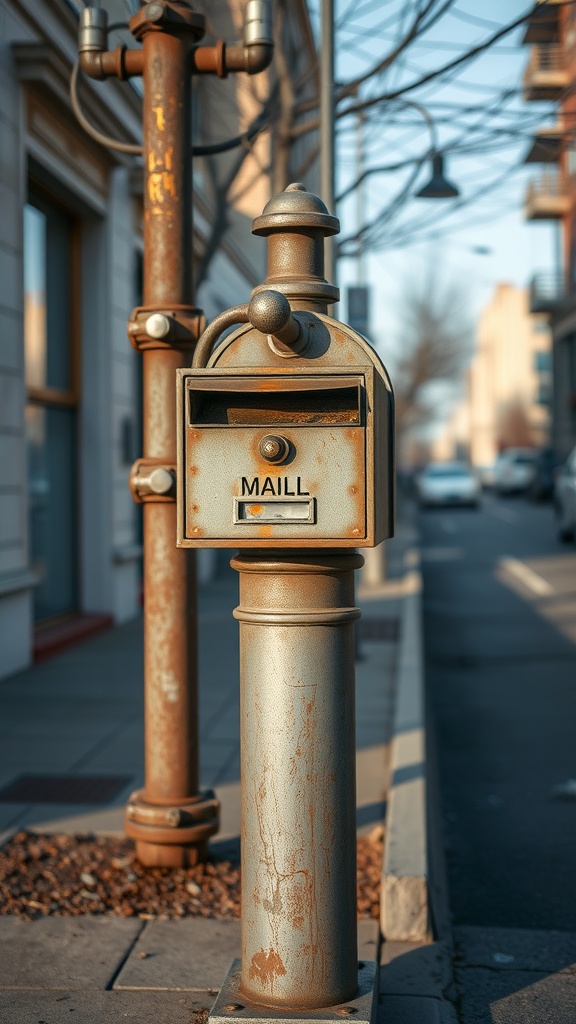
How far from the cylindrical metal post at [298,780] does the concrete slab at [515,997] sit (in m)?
0.55

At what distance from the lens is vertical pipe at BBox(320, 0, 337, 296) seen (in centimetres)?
842

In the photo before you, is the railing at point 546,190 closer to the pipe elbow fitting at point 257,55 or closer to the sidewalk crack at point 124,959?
the pipe elbow fitting at point 257,55

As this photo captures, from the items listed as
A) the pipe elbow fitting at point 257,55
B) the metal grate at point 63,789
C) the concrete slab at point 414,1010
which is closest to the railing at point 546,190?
the metal grate at point 63,789

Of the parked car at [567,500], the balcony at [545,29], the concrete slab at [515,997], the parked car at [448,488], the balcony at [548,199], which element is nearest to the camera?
the concrete slab at [515,997]

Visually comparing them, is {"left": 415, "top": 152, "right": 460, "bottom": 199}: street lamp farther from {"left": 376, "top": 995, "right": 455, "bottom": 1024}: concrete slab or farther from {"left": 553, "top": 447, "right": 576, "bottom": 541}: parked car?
{"left": 553, "top": 447, "right": 576, "bottom": 541}: parked car

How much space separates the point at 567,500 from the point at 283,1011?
64.5 ft

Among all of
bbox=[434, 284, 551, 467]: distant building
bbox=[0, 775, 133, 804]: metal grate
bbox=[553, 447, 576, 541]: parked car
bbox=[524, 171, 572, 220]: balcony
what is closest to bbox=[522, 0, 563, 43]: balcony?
bbox=[0, 775, 133, 804]: metal grate

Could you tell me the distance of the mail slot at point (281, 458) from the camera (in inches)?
114

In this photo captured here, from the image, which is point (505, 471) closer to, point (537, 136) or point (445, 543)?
point (445, 543)

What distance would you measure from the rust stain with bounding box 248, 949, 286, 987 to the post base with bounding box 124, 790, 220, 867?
1.32 m

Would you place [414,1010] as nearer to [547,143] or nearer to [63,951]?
[63,951]

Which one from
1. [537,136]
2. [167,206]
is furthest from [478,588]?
[167,206]

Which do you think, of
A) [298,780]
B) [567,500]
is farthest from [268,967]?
[567,500]

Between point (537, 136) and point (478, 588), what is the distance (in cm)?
895
